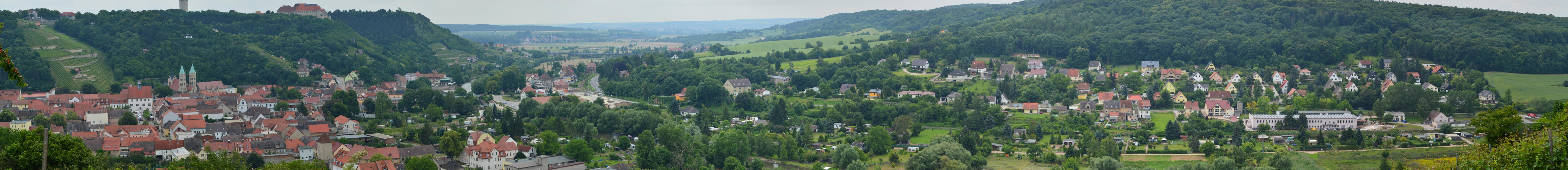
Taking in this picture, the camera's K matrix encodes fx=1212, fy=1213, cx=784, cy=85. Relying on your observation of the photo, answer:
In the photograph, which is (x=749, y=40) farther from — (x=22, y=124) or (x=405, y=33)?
(x=22, y=124)

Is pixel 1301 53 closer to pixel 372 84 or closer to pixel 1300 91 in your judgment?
pixel 1300 91

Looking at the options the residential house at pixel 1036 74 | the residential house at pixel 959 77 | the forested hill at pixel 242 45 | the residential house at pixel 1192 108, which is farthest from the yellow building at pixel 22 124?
the residential house at pixel 1036 74

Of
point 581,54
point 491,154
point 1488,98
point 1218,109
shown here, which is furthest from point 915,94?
point 581,54

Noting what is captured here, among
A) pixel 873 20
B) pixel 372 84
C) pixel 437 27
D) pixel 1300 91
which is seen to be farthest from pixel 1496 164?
pixel 873 20

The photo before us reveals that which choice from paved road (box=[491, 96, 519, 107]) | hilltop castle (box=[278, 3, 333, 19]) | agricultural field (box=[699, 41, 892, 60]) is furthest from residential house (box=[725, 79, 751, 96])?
hilltop castle (box=[278, 3, 333, 19])

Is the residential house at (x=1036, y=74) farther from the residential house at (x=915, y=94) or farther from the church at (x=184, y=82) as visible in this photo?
the church at (x=184, y=82)

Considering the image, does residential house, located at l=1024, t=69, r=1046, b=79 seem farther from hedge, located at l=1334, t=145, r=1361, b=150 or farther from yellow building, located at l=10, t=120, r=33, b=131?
yellow building, located at l=10, t=120, r=33, b=131

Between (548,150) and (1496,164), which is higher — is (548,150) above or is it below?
below
